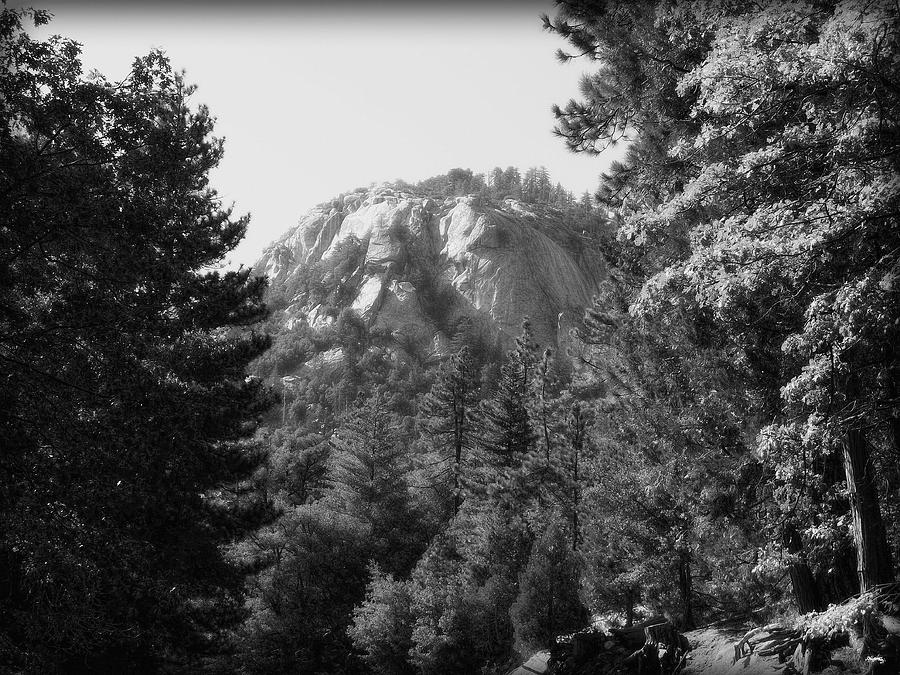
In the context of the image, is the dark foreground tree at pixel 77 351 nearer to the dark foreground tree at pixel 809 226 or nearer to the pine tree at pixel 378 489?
the dark foreground tree at pixel 809 226

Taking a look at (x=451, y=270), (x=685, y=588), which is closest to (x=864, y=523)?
(x=685, y=588)

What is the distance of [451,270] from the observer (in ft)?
287

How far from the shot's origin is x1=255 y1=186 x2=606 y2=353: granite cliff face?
8200 cm

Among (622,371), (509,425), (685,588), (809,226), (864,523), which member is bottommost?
(685,588)

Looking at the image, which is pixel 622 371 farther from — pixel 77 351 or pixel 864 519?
pixel 77 351

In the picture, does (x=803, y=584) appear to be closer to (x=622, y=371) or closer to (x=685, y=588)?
(x=685, y=588)

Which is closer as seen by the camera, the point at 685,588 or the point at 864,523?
the point at 864,523

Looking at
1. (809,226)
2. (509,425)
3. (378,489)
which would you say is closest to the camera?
(809,226)

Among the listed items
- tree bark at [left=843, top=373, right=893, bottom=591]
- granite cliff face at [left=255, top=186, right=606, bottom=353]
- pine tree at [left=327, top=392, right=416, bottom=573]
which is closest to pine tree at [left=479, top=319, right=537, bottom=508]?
pine tree at [left=327, top=392, right=416, bottom=573]

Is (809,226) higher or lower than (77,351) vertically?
lower

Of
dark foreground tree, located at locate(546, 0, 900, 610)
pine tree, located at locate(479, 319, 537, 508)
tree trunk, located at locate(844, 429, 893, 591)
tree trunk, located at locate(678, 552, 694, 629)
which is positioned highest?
pine tree, located at locate(479, 319, 537, 508)

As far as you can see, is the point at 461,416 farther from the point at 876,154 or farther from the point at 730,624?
the point at 876,154

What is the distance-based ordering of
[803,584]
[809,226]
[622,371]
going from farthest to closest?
[622,371], [803,584], [809,226]

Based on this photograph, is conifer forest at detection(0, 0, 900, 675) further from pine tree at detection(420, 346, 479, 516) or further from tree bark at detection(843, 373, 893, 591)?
pine tree at detection(420, 346, 479, 516)
